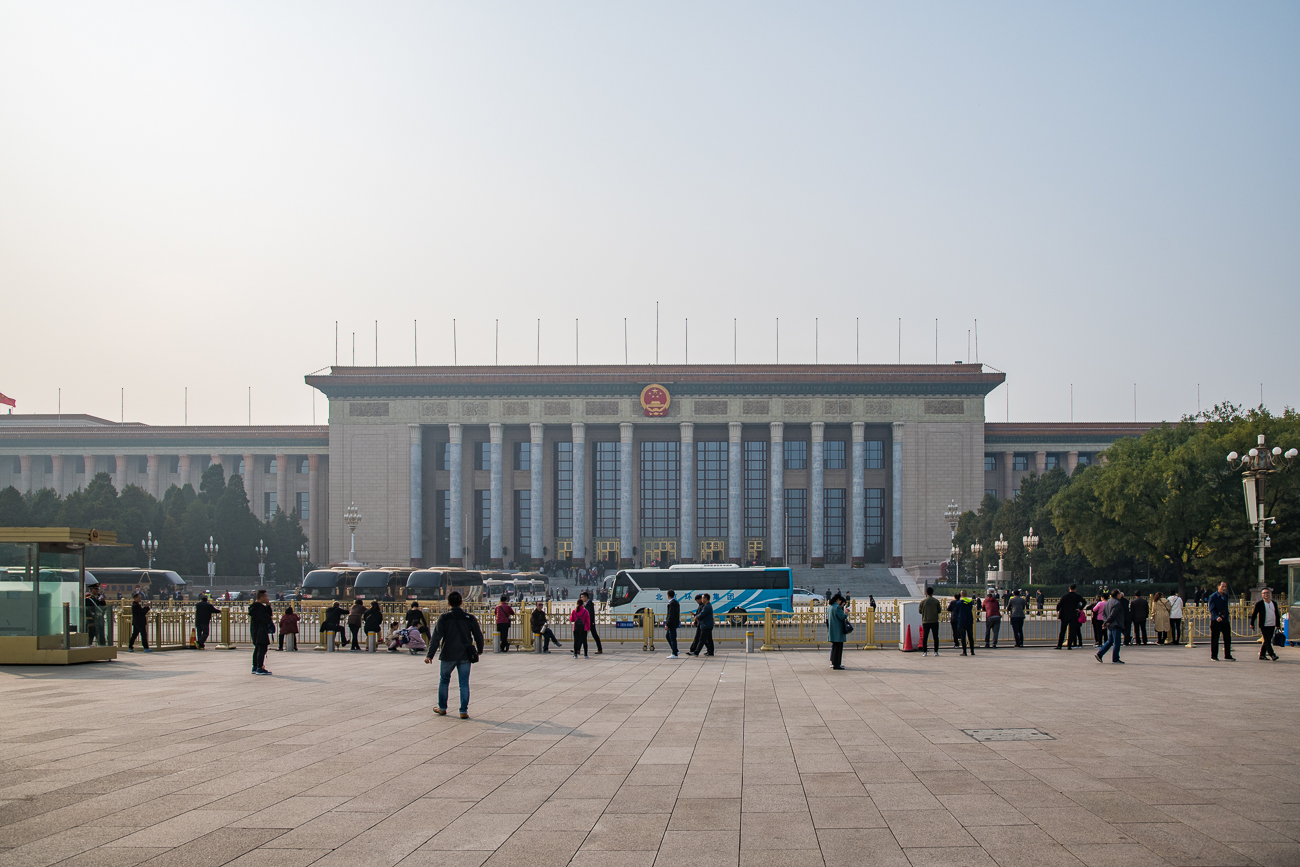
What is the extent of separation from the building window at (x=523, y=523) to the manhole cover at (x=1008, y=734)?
238ft

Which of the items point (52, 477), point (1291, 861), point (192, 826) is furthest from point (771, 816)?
point (52, 477)

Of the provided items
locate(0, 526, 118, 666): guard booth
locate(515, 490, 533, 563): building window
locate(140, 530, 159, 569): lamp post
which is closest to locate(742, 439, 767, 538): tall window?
locate(515, 490, 533, 563): building window

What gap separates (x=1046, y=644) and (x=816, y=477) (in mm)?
55552

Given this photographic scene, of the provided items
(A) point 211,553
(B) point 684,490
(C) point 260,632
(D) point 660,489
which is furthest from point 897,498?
(C) point 260,632

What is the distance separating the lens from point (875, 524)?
278ft

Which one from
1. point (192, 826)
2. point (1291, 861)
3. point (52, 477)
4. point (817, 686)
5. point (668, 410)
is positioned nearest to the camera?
point (1291, 861)

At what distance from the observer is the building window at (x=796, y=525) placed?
84.9 meters

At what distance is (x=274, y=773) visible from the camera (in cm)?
943

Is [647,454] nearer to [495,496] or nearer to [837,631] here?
[495,496]

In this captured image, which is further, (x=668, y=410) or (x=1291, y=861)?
(x=668, y=410)

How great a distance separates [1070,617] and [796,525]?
2356 inches

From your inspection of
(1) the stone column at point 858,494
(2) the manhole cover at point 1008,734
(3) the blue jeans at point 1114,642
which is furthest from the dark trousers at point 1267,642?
(1) the stone column at point 858,494

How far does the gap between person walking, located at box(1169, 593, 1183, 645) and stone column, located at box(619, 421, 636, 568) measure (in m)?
57.1

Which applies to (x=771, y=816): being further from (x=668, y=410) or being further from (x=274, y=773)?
(x=668, y=410)
